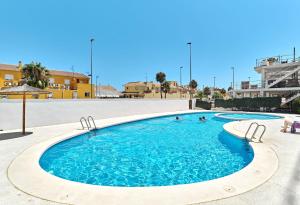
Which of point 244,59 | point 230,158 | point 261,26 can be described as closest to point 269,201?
point 230,158

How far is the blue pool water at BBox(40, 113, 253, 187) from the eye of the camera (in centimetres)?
566

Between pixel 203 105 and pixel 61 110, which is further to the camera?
pixel 203 105

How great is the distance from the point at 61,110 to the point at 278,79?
2634cm

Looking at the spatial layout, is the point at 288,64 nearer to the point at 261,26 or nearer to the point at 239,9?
the point at 261,26

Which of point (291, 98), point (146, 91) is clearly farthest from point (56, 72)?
point (291, 98)

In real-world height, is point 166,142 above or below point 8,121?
below

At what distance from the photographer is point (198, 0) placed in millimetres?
20984

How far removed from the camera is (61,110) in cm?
1482

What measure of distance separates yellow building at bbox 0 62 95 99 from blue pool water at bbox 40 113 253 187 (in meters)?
27.4

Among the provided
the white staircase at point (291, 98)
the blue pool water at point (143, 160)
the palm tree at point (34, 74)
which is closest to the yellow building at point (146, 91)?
the palm tree at point (34, 74)

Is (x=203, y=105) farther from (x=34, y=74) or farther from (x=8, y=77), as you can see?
(x=8, y=77)

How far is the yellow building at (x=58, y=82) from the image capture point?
3812 cm

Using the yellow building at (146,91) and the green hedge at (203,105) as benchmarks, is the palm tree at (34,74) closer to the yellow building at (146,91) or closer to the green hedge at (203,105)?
the green hedge at (203,105)

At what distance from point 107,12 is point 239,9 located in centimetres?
1554
